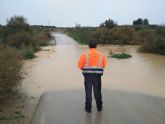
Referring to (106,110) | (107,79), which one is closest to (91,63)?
(106,110)

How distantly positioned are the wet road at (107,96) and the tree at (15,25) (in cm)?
1936

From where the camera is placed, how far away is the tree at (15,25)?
38625 millimetres

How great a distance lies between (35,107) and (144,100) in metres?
3.27

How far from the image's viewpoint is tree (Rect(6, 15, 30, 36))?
127 ft

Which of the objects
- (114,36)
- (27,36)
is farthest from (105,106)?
(114,36)

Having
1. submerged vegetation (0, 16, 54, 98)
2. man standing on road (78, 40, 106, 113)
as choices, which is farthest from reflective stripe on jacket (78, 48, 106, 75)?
submerged vegetation (0, 16, 54, 98)

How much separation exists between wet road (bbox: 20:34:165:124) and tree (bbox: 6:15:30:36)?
63.5ft

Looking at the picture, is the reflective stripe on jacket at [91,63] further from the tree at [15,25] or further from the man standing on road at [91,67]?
the tree at [15,25]

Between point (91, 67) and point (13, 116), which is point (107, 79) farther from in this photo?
point (13, 116)

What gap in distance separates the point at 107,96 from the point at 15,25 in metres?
28.7

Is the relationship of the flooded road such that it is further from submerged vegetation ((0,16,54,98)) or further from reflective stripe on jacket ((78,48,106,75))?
reflective stripe on jacket ((78,48,106,75))

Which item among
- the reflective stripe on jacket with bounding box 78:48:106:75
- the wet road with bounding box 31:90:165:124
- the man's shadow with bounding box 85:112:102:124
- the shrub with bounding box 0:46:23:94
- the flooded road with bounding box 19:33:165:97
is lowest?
the flooded road with bounding box 19:33:165:97

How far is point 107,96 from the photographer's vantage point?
1177cm

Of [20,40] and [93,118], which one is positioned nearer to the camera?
[93,118]
